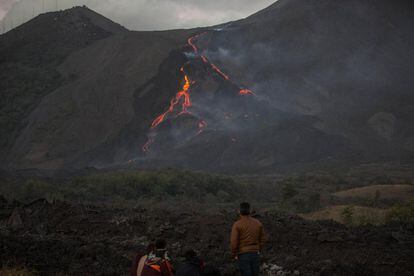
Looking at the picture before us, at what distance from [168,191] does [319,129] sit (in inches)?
1037

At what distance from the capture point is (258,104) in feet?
187

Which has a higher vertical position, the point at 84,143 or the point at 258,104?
the point at 258,104

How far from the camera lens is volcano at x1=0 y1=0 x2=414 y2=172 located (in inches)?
2016

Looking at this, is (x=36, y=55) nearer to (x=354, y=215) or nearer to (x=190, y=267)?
(x=354, y=215)

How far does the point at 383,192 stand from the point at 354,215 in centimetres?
843

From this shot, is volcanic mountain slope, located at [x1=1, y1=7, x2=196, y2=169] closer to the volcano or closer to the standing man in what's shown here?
the volcano

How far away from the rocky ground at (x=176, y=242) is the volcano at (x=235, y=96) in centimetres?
3128

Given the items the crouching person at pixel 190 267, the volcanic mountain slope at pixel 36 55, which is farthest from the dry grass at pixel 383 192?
the volcanic mountain slope at pixel 36 55

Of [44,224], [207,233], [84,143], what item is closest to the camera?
[207,233]

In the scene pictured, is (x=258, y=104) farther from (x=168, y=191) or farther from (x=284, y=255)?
(x=284, y=255)

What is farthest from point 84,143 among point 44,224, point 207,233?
point 207,233

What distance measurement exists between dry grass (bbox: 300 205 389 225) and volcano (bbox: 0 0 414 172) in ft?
79.0

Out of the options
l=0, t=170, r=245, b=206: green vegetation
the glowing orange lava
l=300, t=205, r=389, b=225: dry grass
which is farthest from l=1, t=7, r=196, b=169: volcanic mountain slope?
l=300, t=205, r=389, b=225: dry grass

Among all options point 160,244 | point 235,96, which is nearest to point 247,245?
point 160,244
